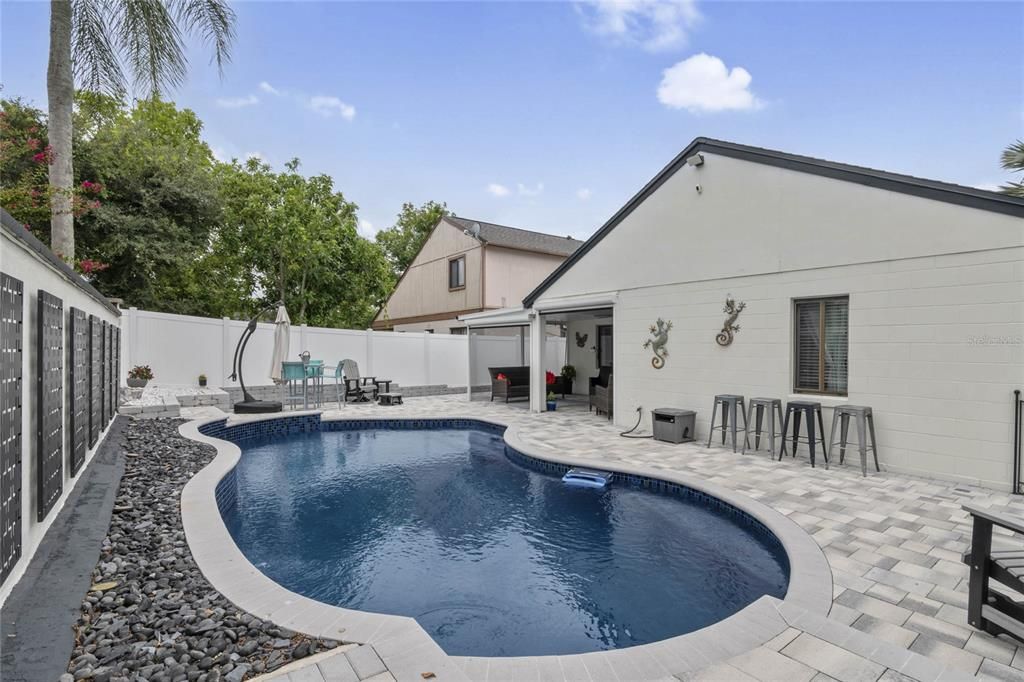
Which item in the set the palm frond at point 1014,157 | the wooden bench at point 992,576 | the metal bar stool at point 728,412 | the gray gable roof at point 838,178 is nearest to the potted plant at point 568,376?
the gray gable roof at point 838,178

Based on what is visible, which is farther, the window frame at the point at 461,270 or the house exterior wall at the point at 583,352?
the window frame at the point at 461,270

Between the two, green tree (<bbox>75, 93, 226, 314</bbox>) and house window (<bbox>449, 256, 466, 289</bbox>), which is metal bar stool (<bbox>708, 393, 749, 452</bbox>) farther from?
green tree (<bbox>75, 93, 226, 314</bbox>)

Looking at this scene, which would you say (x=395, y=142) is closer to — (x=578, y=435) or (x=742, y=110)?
(x=742, y=110)

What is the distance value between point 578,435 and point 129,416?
28.4ft

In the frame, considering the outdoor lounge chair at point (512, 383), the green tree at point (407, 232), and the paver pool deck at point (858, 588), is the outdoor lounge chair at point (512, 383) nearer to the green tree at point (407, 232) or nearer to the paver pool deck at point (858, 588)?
the paver pool deck at point (858, 588)

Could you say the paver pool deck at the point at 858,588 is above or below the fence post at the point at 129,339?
below

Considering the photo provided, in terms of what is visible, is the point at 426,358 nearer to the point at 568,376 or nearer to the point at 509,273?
the point at 509,273

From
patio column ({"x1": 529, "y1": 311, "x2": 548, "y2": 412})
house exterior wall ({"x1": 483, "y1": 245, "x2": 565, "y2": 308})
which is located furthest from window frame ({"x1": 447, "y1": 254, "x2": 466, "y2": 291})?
patio column ({"x1": 529, "y1": 311, "x2": 548, "y2": 412})

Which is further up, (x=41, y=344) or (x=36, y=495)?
(x=41, y=344)

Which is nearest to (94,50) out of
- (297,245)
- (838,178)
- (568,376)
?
(297,245)

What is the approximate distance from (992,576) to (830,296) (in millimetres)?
5199

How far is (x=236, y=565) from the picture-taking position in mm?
3500

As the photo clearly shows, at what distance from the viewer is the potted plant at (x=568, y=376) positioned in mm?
16481

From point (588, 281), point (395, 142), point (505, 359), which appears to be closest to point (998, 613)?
point (588, 281)
